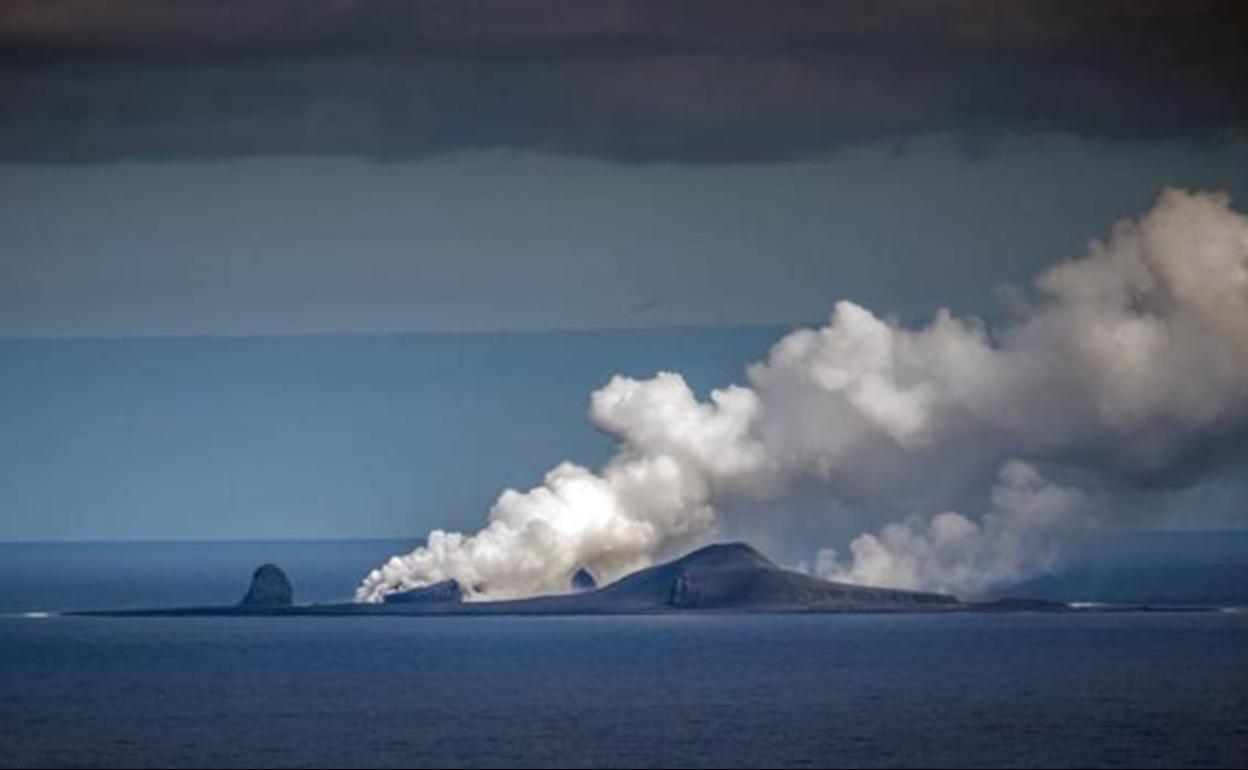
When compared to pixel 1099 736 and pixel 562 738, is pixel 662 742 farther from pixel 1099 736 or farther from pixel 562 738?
pixel 1099 736

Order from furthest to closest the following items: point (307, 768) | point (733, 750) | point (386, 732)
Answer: point (386, 732), point (733, 750), point (307, 768)

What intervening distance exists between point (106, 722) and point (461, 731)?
79.0ft

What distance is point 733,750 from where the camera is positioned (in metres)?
174

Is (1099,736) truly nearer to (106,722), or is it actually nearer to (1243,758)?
(1243,758)

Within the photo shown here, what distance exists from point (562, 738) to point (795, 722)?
62.3ft

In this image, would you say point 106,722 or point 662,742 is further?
point 106,722

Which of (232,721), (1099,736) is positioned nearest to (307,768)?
(232,721)

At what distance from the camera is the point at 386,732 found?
615ft

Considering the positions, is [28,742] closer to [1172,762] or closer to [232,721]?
[232,721]

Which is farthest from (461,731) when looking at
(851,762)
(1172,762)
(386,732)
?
(1172,762)

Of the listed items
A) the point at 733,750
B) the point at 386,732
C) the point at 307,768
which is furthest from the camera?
the point at 386,732

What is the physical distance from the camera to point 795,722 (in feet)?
Result: 643

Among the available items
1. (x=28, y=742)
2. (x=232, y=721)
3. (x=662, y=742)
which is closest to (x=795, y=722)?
(x=662, y=742)

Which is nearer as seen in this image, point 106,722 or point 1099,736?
point 1099,736
